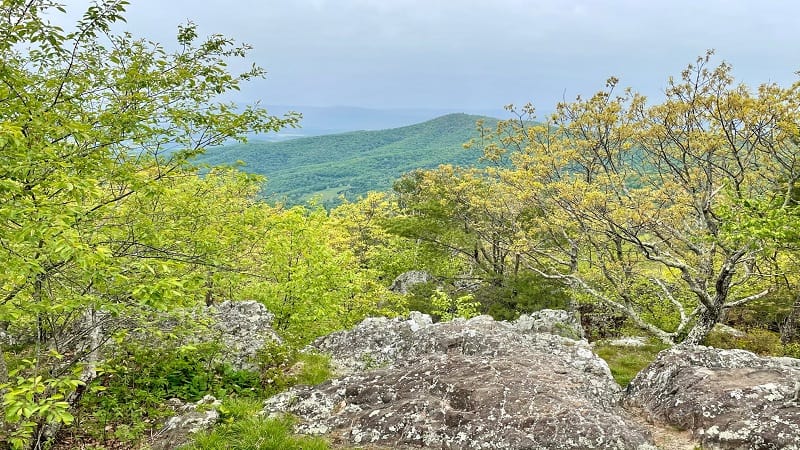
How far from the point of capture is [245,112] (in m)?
9.66

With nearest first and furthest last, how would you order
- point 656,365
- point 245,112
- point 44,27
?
point 44,27 < point 245,112 < point 656,365

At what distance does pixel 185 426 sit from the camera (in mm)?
8836

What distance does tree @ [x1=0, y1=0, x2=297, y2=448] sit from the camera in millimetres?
5664

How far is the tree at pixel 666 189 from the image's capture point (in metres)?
17.6

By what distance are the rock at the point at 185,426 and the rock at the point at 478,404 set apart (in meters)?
1.06

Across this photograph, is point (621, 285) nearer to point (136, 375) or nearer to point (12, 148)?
point (136, 375)

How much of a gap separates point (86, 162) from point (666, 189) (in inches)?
885

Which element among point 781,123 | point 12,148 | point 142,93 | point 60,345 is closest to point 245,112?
point 142,93

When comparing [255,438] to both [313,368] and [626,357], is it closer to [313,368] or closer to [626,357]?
[313,368]

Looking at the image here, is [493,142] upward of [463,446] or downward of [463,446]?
upward

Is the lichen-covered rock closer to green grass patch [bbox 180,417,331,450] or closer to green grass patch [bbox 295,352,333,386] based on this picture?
green grass patch [bbox 180,417,331,450]

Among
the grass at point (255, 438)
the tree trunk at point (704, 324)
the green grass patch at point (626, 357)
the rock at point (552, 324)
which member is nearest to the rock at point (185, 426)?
the grass at point (255, 438)

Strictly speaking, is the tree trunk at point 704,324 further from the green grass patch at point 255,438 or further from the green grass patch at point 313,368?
the green grass patch at point 255,438

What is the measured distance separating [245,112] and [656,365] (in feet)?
34.0
